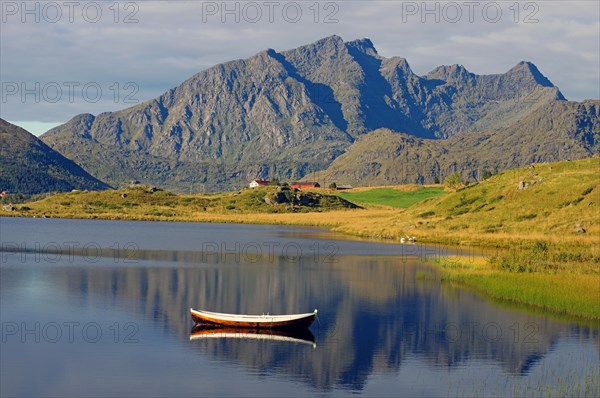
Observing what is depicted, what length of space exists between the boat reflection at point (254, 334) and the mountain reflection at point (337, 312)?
0.60m

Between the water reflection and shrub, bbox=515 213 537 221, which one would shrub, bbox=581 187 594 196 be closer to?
shrub, bbox=515 213 537 221

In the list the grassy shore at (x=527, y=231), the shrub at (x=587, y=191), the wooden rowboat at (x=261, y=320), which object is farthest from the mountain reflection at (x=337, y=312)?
the shrub at (x=587, y=191)

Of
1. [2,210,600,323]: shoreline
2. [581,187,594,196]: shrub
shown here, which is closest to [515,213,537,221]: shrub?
[581,187,594,196]: shrub

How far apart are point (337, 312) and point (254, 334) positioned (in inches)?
484

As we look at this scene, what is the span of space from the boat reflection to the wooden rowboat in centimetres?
31

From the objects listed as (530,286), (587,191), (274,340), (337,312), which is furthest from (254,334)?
(587,191)

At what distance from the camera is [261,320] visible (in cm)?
5234

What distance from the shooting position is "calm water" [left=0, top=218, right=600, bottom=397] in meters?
40.6

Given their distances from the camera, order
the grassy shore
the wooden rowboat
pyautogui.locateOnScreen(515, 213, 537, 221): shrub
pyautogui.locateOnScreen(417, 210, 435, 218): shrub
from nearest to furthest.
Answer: the wooden rowboat
the grassy shore
pyautogui.locateOnScreen(515, 213, 537, 221): shrub
pyautogui.locateOnScreen(417, 210, 435, 218): shrub

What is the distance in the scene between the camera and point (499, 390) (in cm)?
4003

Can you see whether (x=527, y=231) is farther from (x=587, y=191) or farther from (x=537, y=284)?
(x=537, y=284)

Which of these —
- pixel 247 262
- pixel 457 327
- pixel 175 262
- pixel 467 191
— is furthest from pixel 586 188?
pixel 457 327

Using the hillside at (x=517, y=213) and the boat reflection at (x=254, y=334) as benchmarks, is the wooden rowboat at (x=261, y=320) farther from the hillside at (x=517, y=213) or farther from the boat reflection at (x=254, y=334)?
the hillside at (x=517, y=213)

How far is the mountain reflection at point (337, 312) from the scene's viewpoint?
46.3m
